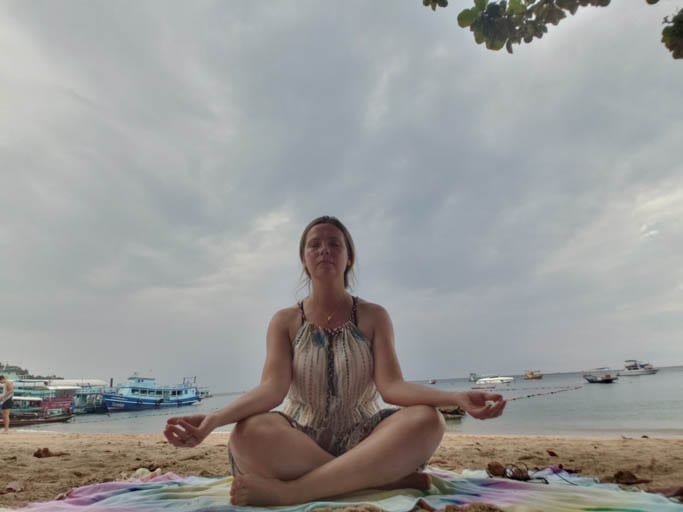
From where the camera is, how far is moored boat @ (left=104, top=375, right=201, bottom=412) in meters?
43.6

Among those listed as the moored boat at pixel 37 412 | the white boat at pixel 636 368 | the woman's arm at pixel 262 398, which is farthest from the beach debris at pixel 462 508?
the white boat at pixel 636 368

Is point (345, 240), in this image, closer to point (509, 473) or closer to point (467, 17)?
point (467, 17)

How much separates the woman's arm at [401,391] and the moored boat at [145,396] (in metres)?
48.7

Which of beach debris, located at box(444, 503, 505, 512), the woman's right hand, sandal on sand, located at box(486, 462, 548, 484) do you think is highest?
the woman's right hand

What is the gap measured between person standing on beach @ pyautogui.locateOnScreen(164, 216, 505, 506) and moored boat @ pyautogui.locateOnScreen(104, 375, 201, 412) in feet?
159

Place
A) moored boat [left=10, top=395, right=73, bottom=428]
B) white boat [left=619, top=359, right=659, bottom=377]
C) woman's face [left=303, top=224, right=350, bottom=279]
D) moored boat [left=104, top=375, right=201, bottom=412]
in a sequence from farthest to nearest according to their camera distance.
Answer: white boat [left=619, top=359, right=659, bottom=377], moored boat [left=104, top=375, right=201, bottom=412], moored boat [left=10, top=395, right=73, bottom=428], woman's face [left=303, top=224, right=350, bottom=279]

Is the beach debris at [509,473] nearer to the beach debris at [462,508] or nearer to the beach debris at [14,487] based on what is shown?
the beach debris at [462,508]

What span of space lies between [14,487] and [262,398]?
2234 mm

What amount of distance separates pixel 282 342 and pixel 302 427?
52 cm

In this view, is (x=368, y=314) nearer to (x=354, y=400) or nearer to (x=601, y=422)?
(x=354, y=400)

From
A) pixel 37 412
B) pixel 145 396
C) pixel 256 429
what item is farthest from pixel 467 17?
pixel 145 396

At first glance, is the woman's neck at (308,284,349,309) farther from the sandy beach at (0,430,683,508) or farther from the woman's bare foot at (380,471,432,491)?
the sandy beach at (0,430,683,508)

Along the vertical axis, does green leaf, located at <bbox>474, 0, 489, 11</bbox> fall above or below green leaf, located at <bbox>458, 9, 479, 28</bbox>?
above

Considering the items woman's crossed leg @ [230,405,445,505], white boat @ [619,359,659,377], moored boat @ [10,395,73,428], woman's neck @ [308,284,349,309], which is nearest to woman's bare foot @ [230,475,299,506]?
woman's crossed leg @ [230,405,445,505]
